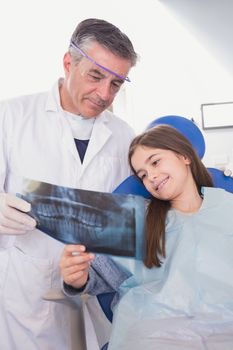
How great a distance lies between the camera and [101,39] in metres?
0.97

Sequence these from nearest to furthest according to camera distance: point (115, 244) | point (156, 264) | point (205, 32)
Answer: point (115, 244)
point (156, 264)
point (205, 32)

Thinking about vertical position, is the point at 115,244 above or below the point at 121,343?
above

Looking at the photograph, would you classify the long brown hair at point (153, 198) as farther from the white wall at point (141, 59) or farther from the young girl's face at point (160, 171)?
the white wall at point (141, 59)

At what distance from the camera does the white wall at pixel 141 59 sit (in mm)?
1943

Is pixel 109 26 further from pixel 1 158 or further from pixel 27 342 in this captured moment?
pixel 27 342

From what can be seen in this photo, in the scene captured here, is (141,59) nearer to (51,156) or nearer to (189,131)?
(189,131)

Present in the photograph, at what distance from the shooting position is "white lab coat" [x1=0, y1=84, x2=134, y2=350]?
1040 mm

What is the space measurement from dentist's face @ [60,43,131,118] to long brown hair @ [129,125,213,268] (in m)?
0.17

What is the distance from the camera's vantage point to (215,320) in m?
0.86

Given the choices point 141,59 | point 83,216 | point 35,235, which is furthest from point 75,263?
point 141,59

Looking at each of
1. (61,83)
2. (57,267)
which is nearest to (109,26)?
(61,83)

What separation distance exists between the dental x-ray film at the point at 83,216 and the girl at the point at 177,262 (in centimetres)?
17

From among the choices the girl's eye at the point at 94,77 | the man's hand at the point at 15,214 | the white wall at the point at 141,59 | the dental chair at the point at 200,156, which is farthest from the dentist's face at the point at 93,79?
the white wall at the point at 141,59

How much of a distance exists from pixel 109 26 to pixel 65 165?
0.43 m
